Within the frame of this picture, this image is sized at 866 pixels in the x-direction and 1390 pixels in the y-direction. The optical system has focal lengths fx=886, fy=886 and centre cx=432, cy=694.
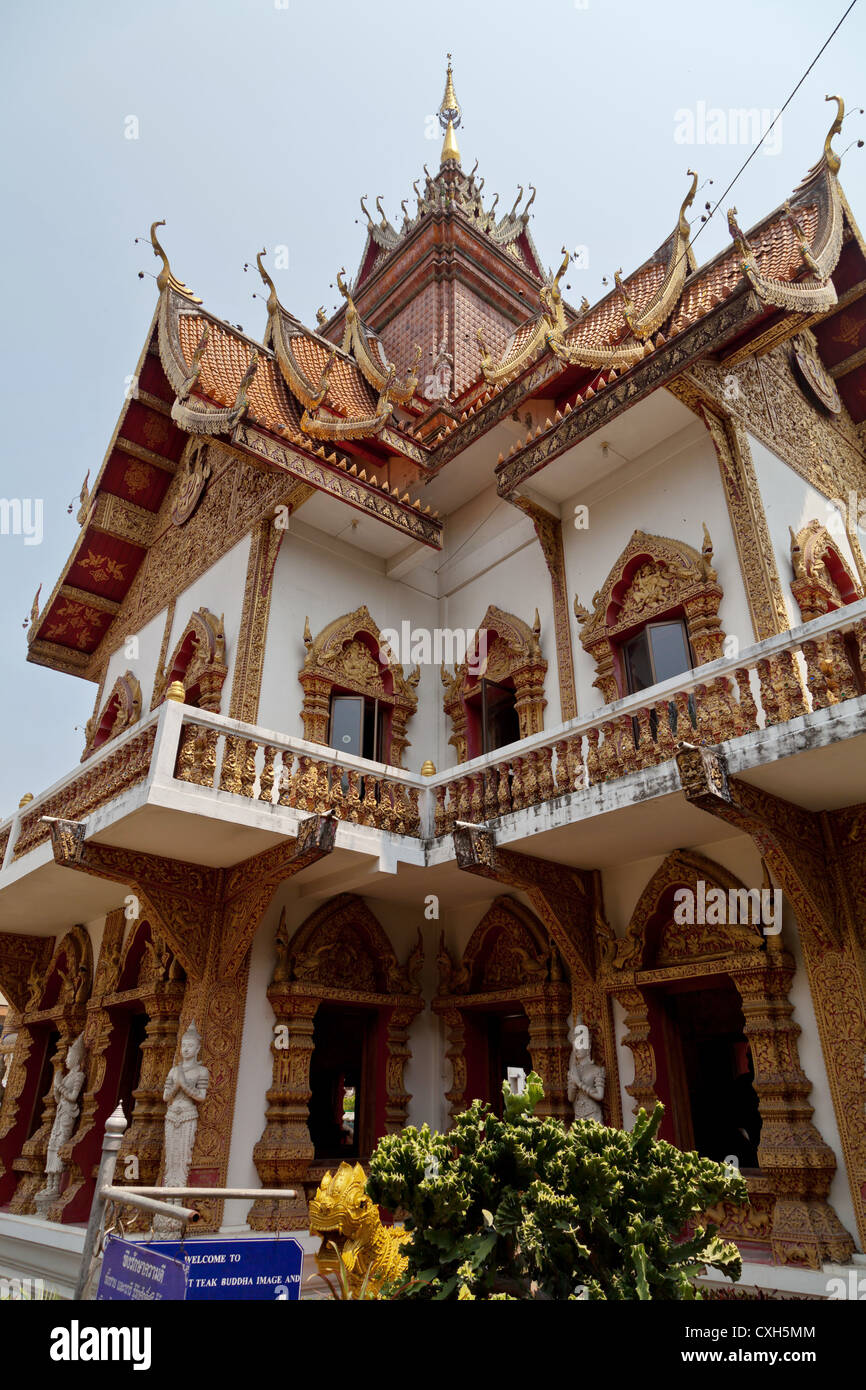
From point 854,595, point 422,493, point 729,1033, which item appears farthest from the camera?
point 422,493

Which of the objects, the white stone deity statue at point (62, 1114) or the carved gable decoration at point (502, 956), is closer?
the carved gable decoration at point (502, 956)

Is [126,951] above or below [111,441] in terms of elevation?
below

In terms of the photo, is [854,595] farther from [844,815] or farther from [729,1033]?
[729,1033]

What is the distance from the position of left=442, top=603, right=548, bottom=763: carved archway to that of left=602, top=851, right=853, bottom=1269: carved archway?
2.11 m

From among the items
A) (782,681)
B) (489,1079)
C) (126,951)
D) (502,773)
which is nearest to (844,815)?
(782,681)

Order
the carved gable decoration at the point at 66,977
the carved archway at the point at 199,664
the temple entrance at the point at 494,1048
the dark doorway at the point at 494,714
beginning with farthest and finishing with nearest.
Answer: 1. the carved gable decoration at the point at 66,977
2. the dark doorway at the point at 494,714
3. the carved archway at the point at 199,664
4. the temple entrance at the point at 494,1048

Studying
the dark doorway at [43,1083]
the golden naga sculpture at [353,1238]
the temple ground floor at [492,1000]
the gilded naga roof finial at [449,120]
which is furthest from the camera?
the gilded naga roof finial at [449,120]

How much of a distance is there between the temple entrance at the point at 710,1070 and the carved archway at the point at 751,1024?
112mm

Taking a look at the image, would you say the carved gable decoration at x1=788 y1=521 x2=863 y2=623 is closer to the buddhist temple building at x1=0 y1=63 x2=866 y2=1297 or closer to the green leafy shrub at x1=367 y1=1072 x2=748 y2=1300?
the buddhist temple building at x1=0 y1=63 x2=866 y2=1297

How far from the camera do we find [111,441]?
10656 mm

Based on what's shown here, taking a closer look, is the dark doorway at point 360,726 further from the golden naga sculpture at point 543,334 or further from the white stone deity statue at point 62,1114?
the white stone deity statue at point 62,1114

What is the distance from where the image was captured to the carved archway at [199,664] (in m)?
8.07

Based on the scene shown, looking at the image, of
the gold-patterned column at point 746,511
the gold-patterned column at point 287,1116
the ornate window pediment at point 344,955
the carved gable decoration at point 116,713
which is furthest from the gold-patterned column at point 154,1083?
the gold-patterned column at point 746,511
